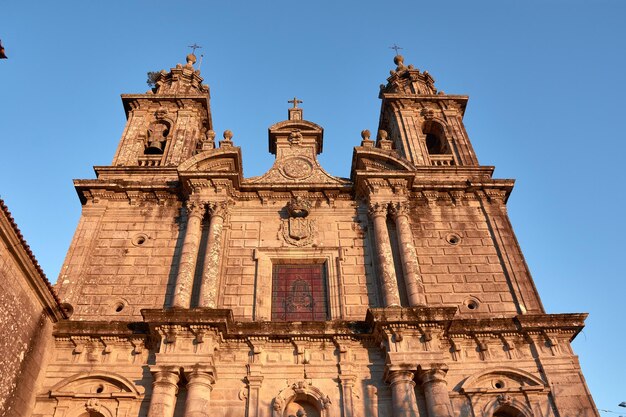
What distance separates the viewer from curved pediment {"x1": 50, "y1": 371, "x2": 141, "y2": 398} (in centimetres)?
1305

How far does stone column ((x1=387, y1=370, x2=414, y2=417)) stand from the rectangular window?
292 centimetres

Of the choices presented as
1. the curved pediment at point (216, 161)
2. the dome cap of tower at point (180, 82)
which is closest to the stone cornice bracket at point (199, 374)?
the curved pediment at point (216, 161)

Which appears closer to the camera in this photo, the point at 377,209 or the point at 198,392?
the point at 198,392

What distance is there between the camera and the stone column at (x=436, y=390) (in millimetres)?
12508

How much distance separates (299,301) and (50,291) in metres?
6.50

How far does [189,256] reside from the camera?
51.6 feet

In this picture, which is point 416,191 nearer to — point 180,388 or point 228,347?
point 228,347

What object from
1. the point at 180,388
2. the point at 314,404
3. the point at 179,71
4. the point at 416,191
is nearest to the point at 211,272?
the point at 180,388

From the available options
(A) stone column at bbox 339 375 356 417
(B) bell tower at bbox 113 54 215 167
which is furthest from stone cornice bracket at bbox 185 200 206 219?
(A) stone column at bbox 339 375 356 417

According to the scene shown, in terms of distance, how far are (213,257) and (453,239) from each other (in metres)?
7.44

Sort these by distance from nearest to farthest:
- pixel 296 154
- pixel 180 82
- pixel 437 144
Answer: pixel 296 154
pixel 437 144
pixel 180 82

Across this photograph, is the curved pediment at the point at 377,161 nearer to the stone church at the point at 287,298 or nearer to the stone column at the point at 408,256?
the stone church at the point at 287,298

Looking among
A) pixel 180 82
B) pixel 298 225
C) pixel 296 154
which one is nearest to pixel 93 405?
pixel 298 225

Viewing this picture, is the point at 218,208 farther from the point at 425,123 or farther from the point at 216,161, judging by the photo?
the point at 425,123
